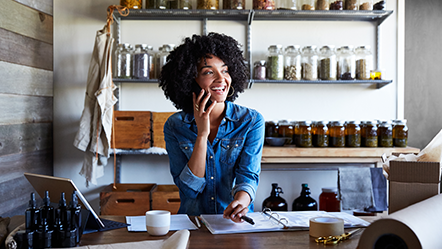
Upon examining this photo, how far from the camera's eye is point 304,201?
2480 mm

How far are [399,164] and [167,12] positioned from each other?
205 centimetres

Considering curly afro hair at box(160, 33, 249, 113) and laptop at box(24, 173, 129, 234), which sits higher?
curly afro hair at box(160, 33, 249, 113)

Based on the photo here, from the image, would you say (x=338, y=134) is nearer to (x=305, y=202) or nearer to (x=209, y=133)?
(x=305, y=202)

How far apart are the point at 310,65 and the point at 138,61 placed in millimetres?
1238

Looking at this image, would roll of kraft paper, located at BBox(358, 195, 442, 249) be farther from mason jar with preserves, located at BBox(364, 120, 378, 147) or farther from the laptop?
mason jar with preserves, located at BBox(364, 120, 378, 147)

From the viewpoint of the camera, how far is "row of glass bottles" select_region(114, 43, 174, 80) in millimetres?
2512

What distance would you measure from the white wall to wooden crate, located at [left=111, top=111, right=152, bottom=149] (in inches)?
14.3

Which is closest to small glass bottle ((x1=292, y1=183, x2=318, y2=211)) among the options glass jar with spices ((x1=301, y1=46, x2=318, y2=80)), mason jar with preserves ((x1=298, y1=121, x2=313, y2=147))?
mason jar with preserves ((x1=298, y1=121, x2=313, y2=147))

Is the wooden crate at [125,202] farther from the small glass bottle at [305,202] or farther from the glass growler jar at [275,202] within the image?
the small glass bottle at [305,202]

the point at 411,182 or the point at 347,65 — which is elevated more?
the point at 347,65

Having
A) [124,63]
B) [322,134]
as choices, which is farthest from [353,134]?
[124,63]

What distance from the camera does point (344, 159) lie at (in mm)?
2436

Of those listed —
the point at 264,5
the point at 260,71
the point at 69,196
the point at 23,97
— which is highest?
the point at 264,5

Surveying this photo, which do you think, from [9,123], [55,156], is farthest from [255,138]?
[55,156]
